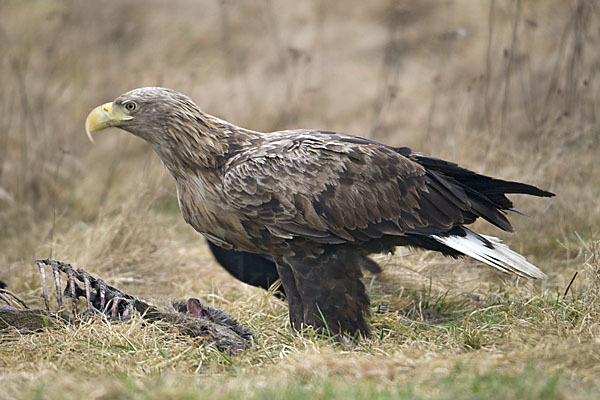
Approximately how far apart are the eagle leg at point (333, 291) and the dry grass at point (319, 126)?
0.44 ft

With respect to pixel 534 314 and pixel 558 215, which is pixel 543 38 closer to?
pixel 558 215

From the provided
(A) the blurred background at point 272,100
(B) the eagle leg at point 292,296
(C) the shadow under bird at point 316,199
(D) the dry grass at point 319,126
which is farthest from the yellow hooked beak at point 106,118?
(A) the blurred background at point 272,100

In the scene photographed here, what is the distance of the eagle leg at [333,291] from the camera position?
4379 millimetres

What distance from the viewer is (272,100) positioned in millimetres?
11094

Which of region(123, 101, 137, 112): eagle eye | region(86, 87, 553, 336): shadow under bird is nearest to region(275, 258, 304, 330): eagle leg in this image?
region(86, 87, 553, 336): shadow under bird

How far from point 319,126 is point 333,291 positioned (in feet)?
21.0

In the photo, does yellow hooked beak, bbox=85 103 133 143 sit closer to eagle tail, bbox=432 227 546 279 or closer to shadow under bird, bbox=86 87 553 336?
shadow under bird, bbox=86 87 553 336

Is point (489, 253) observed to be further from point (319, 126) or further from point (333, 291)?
point (319, 126)

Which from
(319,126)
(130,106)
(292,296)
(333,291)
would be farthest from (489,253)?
(319,126)

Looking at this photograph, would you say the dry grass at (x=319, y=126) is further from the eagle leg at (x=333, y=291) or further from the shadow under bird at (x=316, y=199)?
the shadow under bird at (x=316, y=199)

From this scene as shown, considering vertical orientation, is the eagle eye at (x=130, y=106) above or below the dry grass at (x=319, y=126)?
above

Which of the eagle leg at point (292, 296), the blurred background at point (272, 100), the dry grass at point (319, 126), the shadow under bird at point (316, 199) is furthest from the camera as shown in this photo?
the blurred background at point (272, 100)

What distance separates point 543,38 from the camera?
1084 centimetres

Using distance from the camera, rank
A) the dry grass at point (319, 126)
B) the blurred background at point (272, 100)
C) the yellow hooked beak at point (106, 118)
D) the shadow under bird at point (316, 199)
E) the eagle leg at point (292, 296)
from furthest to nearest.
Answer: the blurred background at point (272, 100) → the eagle leg at point (292, 296) → the yellow hooked beak at point (106, 118) → the shadow under bird at point (316, 199) → the dry grass at point (319, 126)
